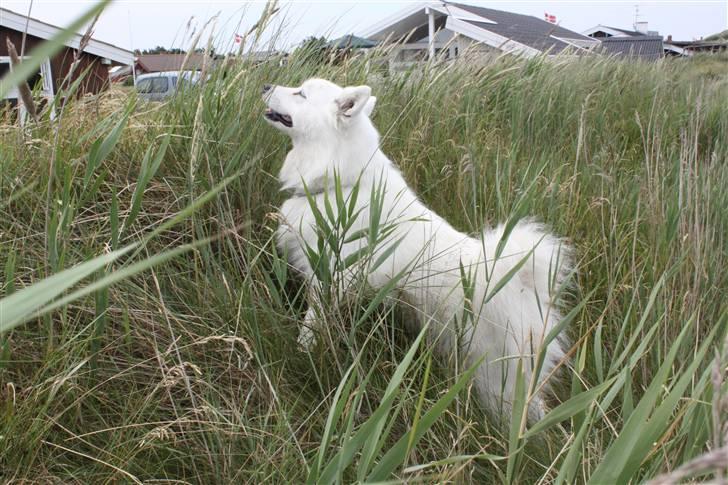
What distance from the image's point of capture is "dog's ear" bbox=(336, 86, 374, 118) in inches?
98.3

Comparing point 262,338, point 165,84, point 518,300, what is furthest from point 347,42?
point 262,338

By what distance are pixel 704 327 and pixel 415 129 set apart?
1.79m

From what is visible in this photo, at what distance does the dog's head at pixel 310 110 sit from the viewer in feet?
8.60

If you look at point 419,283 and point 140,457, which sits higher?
point 419,283

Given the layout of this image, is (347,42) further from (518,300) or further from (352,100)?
(518,300)

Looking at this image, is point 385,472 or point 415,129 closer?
point 385,472

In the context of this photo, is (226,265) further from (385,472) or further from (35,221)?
(385,472)

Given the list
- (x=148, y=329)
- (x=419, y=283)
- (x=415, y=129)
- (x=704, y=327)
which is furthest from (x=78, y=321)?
(x=415, y=129)

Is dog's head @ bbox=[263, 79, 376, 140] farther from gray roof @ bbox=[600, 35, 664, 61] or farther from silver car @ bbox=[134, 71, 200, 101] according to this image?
gray roof @ bbox=[600, 35, 664, 61]

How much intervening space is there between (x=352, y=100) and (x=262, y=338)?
127 cm

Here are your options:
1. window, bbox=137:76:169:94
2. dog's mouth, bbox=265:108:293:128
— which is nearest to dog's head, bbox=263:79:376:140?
dog's mouth, bbox=265:108:293:128

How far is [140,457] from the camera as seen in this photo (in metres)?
1.40

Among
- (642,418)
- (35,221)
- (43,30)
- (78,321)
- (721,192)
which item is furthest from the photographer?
(43,30)

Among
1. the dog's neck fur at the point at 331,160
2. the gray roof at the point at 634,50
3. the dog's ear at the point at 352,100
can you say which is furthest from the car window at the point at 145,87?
the gray roof at the point at 634,50
